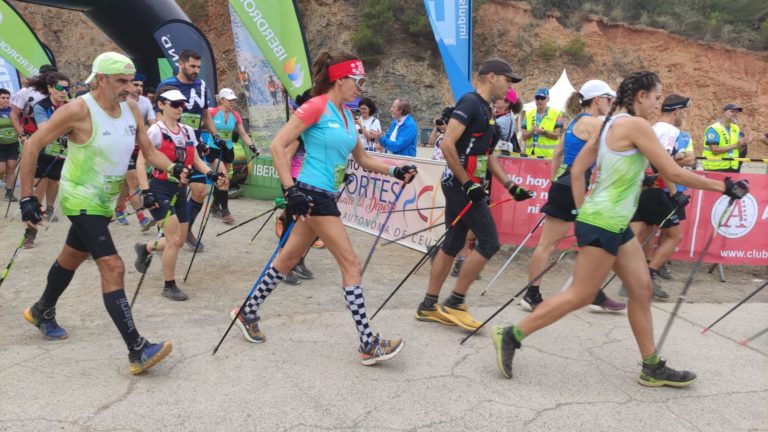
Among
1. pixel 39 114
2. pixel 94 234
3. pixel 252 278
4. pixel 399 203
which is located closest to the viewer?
pixel 94 234

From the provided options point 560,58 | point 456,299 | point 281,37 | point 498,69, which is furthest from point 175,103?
point 560,58

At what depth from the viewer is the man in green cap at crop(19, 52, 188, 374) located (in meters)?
3.47

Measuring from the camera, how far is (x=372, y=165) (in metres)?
4.16

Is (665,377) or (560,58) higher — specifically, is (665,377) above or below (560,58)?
below

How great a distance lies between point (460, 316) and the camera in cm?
449

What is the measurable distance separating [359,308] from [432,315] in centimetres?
111

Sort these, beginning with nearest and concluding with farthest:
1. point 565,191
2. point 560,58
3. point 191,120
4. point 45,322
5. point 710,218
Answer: point 45,322, point 565,191, point 191,120, point 710,218, point 560,58

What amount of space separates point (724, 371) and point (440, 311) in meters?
1.94

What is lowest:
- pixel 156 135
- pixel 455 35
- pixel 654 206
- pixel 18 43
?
pixel 654 206

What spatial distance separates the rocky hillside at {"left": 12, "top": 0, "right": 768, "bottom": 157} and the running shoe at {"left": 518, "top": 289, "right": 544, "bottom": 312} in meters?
25.4

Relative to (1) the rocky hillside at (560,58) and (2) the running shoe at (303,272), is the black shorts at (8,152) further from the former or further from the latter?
(1) the rocky hillside at (560,58)

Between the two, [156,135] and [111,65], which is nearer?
[111,65]

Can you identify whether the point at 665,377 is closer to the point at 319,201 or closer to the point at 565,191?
the point at 565,191

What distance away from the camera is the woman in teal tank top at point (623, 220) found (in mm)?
3334
